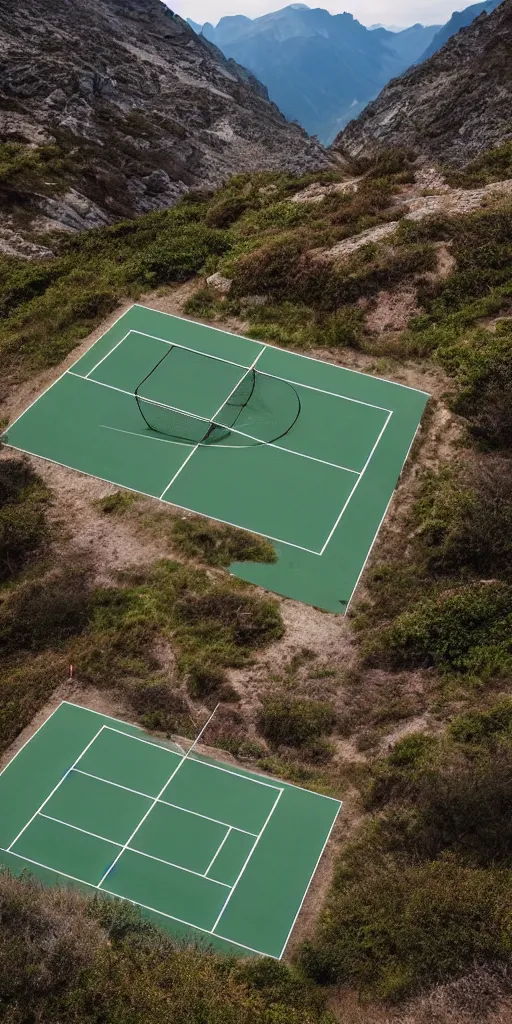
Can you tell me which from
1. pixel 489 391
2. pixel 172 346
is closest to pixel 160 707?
pixel 489 391

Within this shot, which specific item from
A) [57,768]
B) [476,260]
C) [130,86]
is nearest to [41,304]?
[476,260]

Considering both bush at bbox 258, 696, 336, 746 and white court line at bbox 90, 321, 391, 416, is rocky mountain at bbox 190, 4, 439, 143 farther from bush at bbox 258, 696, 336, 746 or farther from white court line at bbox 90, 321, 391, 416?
bush at bbox 258, 696, 336, 746

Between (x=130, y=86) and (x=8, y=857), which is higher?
(x=130, y=86)

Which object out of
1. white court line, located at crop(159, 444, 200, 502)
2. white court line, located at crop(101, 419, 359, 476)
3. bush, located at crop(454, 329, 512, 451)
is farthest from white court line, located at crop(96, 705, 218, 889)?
bush, located at crop(454, 329, 512, 451)

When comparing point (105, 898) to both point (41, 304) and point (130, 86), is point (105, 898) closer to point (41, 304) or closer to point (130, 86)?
point (41, 304)

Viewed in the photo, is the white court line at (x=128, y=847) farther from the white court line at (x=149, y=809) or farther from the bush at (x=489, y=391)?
the bush at (x=489, y=391)

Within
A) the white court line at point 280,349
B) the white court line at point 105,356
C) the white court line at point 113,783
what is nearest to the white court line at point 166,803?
the white court line at point 113,783

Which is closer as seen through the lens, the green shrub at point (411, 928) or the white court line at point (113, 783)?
the green shrub at point (411, 928)
